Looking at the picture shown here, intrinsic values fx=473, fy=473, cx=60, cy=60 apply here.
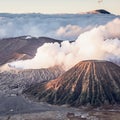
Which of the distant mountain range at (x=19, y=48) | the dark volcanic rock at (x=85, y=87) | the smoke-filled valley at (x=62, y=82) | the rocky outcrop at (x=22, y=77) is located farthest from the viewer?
the distant mountain range at (x=19, y=48)

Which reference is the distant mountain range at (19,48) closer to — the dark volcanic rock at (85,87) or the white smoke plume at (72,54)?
the white smoke plume at (72,54)

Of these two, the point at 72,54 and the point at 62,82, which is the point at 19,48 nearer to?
the point at 72,54

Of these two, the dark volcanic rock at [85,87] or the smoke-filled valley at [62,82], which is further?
the dark volcanic rock at [85,87]

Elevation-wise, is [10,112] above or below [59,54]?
below

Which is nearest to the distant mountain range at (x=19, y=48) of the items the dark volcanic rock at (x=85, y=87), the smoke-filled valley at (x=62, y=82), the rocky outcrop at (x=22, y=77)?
the smoke-filled valley at (x=62, y=82)

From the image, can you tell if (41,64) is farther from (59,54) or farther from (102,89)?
A: (102,89)

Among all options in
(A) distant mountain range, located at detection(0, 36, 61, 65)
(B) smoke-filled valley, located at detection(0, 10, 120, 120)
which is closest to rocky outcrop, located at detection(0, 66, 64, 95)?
(B) smoke-filled valley, located at detection(0, 10, 120, 120)

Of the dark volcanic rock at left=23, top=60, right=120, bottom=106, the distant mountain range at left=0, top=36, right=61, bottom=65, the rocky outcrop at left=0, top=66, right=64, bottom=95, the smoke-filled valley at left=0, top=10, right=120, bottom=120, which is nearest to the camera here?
the smoke-filled valley at left=0, top=10, right=120, bottom=120

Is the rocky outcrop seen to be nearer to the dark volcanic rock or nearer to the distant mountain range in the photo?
the dark volcanic rock

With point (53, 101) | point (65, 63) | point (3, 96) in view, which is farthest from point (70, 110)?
point (65, 63)
